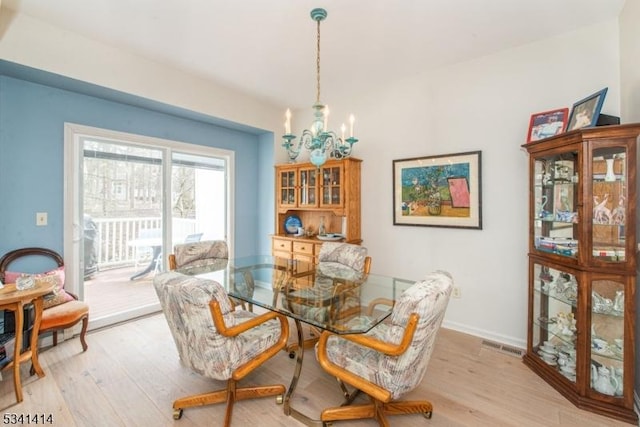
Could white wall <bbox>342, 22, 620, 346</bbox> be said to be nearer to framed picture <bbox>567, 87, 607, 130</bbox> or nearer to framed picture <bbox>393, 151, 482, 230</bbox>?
framed picture <bbox>393, 151, 482, 230</bbox>

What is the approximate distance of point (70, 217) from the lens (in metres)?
2.84

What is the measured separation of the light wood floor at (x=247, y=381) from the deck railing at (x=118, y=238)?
93cm

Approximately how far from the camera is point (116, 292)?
330 cm

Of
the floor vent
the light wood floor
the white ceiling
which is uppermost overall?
the white ceiling

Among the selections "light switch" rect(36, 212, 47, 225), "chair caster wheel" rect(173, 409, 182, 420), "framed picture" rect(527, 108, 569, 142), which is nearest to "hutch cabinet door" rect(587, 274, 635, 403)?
"framed picture" rect(527, 108, 569, 142)

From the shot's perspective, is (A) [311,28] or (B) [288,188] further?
(B) [288,188]

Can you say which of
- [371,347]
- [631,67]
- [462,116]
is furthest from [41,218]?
[631,67]

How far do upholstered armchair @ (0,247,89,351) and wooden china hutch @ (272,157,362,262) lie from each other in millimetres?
2201

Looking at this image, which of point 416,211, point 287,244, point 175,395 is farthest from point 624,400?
point 287,244

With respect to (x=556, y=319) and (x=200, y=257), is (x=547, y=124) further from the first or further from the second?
(x=200, y=257)

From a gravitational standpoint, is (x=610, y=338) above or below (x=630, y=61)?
below

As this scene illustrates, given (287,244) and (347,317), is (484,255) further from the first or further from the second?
(287,244)

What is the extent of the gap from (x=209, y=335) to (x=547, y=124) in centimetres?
299

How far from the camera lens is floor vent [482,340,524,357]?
8.43 feet
